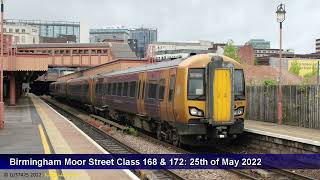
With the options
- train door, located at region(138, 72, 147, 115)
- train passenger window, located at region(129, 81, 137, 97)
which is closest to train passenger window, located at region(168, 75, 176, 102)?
train door, located at region(138, 72, 147, 115)

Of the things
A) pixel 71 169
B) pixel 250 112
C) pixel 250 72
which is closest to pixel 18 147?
pixel 71 169

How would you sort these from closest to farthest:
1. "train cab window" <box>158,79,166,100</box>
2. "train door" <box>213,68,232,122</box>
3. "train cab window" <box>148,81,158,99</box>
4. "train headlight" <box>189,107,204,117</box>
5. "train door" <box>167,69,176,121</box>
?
"train headlight" <box>189,107,204,117</box> → "train door" <box>213,68,232,122</box> → "train door" <box>167,69,176,121</box> → "train cab window" <box>158,79,166,100</box> → "train cab window" <box>148,81,158,99</box>

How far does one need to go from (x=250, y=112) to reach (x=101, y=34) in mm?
174394

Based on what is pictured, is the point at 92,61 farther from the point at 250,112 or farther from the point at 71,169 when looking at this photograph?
the point at 71,169

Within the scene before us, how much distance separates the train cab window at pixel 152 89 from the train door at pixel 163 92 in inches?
24.4

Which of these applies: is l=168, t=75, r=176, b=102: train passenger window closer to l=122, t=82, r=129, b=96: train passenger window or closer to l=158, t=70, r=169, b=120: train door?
l=158, t=70, r=169, b=120: train door

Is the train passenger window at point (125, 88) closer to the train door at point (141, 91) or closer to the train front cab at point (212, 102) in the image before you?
the train door at point (141, 91)

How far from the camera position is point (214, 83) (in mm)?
14555

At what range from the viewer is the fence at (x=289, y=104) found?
17750 millimetres

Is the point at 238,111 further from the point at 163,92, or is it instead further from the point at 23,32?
the point at 23,32

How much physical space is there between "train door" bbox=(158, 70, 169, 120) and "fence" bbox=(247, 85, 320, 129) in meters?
5.66

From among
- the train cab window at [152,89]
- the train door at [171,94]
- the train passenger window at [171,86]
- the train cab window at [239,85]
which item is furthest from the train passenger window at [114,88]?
the train cab window at [239,85]

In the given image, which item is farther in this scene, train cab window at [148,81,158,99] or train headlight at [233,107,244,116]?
train cab window at [148,81,158,99]

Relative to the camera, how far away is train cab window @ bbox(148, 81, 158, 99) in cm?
1716
